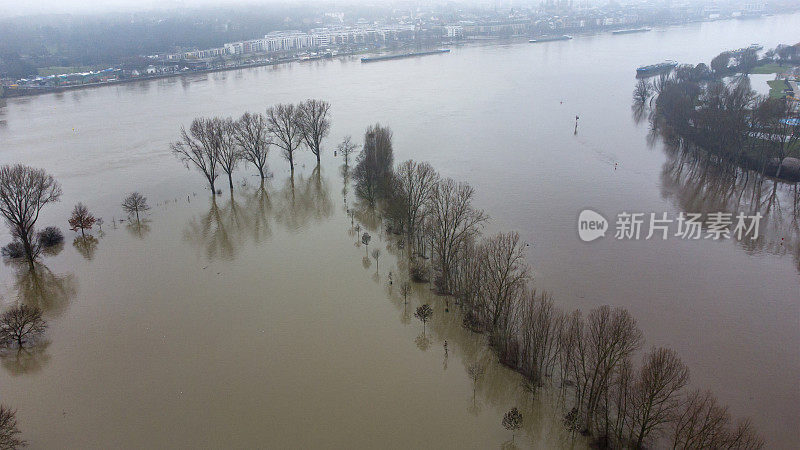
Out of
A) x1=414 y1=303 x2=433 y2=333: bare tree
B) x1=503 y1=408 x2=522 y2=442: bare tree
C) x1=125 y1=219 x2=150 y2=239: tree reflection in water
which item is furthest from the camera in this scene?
x1=125 y1=219 x2=150 y2=239: tree reflection in water

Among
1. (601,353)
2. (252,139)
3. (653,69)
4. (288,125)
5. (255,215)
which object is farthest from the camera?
(653,69)

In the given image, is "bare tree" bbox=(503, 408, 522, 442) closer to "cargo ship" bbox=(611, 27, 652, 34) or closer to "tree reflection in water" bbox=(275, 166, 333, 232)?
"tree reflection in water" bbox=(275, 166, 333, 232)

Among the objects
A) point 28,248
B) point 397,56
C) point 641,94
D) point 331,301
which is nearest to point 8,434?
point 331,301

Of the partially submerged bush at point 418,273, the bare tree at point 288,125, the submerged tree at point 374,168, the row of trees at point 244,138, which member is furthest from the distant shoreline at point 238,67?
the partially submerged bush at point 418,273

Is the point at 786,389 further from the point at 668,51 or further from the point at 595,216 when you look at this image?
the point at 668,51

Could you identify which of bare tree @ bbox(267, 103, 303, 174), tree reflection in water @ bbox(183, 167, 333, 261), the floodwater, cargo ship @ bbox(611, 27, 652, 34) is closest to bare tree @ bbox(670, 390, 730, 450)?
the floodwater

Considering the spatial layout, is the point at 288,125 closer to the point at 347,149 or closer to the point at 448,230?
the point at 347,149
